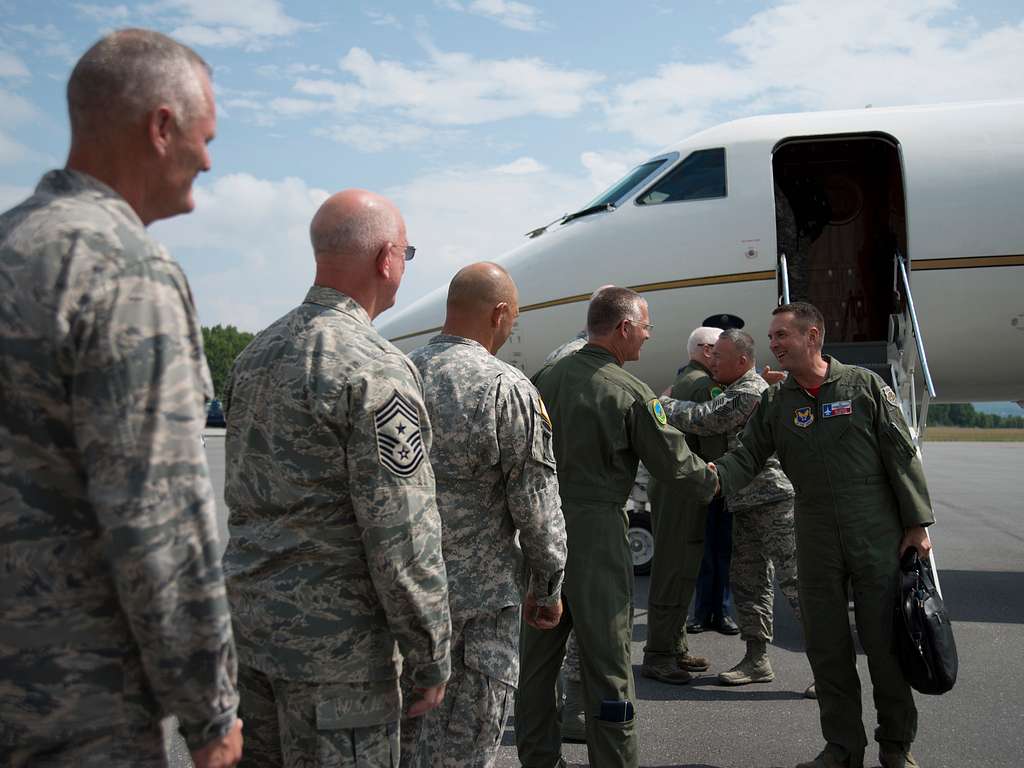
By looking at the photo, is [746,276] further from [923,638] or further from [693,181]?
[923,638]

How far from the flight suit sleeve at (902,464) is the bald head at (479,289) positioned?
5.97ft

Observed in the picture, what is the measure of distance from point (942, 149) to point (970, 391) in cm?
209

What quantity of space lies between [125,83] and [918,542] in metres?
3.48

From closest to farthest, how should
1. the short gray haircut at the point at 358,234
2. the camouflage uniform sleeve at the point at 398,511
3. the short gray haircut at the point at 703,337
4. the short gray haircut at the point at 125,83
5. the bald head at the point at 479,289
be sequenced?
1. the short gray haircut at the point at 125,83
2. the camouflage uniform sleeve at the point at 398,511
3. the short gray haircut at the point at 358,234
4. the bald head at the point at 479,289
5. the short gray haircut at the point at 703,337

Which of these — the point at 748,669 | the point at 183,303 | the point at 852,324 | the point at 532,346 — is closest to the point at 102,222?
the point at 183,303

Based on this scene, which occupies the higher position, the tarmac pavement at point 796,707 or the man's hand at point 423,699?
the man's hand at point 423,699

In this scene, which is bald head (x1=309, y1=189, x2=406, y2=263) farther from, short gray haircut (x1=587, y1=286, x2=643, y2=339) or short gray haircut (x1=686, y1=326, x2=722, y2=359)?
short gray haircut (x1=686, y1=326, x2=722, y2=359)

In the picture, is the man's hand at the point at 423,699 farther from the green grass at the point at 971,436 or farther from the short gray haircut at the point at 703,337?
the green grass at the point at 971,436

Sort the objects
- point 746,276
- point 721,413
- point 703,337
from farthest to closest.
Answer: point 746,276 → point 703,337 → point 721,413

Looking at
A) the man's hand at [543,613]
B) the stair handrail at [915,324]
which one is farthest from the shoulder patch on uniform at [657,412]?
the stair handrail at [915,324]

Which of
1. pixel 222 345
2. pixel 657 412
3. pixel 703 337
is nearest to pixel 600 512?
pixel 657 412

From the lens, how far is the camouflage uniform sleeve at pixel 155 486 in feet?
4.73

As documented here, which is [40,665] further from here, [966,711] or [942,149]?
[942,149]

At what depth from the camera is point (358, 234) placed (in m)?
2.39
